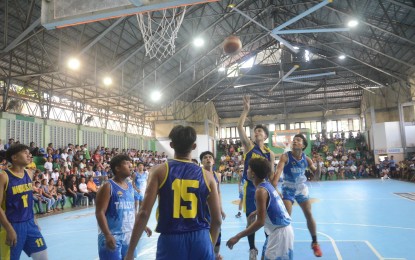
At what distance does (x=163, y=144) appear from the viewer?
32.1 meters

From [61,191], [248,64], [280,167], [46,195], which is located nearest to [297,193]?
[280,167]

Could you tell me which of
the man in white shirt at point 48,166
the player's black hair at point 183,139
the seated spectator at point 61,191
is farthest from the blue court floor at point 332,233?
the player's black hair at point 183,139

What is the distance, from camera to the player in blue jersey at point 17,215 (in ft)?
11.4

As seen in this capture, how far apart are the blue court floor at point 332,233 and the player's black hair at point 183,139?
3.53 meters

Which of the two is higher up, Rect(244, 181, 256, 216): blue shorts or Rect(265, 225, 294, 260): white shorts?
Rect(244, 181, 256, 216): blue shorts

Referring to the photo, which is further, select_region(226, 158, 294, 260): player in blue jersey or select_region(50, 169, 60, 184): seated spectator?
select_region(50, 169, 60, 184): seated spectator

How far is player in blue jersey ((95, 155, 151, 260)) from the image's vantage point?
3248 millimetres

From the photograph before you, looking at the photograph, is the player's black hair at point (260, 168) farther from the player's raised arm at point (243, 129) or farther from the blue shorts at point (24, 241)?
the blue shorts at point (24, 241)

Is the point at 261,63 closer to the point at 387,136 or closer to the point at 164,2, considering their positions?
the point at 387,136

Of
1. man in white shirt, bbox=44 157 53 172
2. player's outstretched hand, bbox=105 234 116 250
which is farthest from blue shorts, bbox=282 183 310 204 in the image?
man in white shirt, bbox=44 157 53 172

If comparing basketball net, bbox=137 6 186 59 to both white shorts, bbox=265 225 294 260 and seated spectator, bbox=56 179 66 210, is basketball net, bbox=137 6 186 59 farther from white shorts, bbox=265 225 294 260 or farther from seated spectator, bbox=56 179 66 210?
white shorts, bbox=265 225 294 260

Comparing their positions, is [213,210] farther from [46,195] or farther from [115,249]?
[46,195]

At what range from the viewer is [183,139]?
2.46m

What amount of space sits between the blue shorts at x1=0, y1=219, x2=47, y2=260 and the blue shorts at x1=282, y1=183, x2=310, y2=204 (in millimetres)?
3461
